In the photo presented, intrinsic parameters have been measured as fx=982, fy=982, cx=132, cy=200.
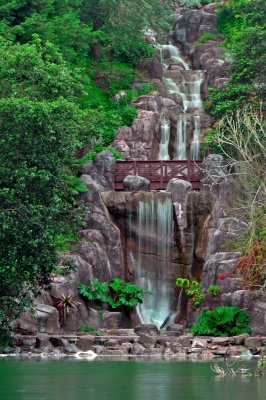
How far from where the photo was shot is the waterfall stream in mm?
59750

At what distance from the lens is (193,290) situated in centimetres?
4672

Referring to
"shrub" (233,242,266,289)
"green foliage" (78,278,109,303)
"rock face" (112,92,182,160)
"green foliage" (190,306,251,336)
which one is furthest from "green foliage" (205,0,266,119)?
"green foliage" (190,306,251,336)

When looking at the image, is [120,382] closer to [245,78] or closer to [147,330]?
[147,330]

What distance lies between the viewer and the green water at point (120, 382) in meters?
22.1

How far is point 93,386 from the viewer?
24.6 m

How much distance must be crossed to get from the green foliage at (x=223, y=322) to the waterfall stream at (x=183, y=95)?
17303 millimetres

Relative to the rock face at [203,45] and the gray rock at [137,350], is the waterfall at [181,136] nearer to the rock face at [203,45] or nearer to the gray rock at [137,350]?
the rock face at [203,45]

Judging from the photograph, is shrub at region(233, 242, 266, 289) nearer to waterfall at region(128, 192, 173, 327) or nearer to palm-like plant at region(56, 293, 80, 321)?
palm-like plant at region(56, 293, 80, 321)

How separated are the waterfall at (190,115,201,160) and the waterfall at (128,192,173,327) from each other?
27.4 feet

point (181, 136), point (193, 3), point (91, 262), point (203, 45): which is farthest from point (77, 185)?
point (193, 3)

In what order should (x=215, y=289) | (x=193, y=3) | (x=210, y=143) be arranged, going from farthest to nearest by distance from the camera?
(x=193, y=3) → (x=210, y=143) → (x=215, y=289)

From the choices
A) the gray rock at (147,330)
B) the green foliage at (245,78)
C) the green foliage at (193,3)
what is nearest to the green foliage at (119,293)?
the gray rock at (147,330)

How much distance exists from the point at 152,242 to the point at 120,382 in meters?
25.8

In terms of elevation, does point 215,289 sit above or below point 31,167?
below
